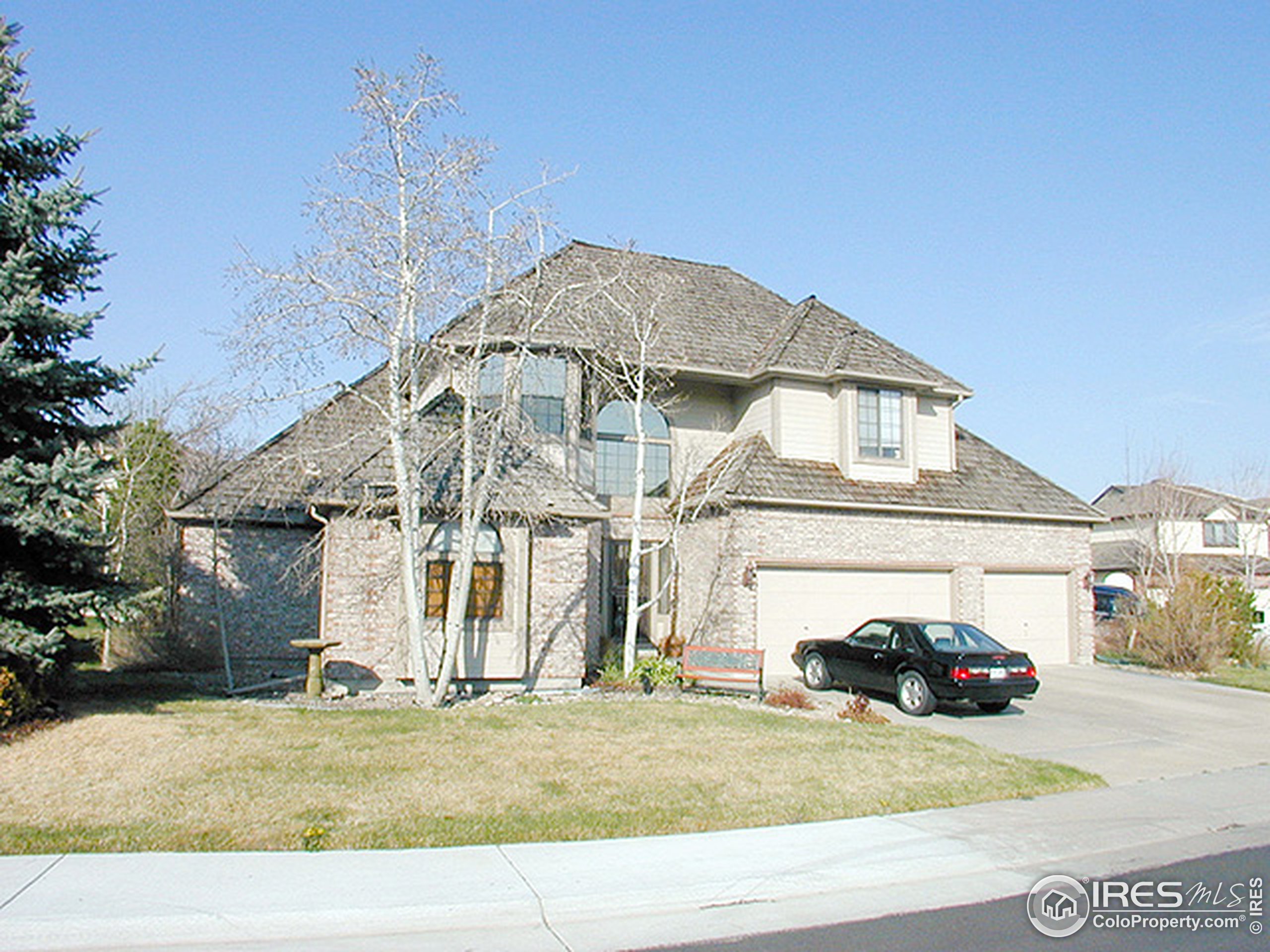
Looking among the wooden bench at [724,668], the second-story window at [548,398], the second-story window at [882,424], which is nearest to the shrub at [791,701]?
the wooden bench at [724,668]

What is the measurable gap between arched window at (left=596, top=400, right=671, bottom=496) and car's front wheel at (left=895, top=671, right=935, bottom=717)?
25.3ft

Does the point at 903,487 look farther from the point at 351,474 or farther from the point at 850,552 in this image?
the point at 351,474

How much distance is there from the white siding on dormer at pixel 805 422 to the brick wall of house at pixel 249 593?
395 inches

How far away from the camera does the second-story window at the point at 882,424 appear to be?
20.5 meters

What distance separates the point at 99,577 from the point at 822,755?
895 cm

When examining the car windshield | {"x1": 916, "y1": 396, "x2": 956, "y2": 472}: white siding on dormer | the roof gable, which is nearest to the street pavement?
the car windshield

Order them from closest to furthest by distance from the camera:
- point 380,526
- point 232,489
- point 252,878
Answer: point 252,878 < point 380,526 < point 232,489

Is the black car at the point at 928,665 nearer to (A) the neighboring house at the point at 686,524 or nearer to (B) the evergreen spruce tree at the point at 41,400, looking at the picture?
(A) the neighboring house at the point at 686,524

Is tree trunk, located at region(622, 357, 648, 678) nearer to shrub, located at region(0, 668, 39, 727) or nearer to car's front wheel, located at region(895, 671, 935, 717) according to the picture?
car's front wheel, located at region(895, 671, 935, 717)

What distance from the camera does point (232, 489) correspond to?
17156mm

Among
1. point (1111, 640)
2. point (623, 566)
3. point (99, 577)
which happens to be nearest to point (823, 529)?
point (623, 566)

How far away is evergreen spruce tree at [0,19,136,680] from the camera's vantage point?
10.1 meters

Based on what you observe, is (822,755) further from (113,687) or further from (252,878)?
(113,687)

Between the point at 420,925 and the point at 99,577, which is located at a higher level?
the point at 99,577
